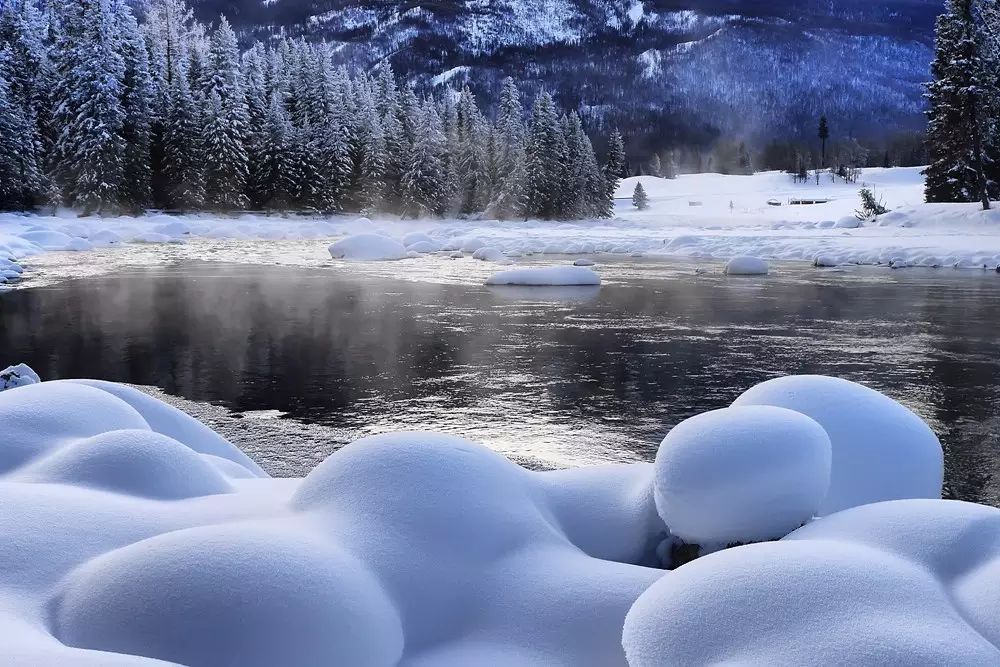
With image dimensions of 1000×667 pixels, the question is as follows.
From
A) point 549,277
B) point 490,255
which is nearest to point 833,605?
point 549,277

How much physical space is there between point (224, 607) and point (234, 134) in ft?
156

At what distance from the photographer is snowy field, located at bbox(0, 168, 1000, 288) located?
26.0 meters

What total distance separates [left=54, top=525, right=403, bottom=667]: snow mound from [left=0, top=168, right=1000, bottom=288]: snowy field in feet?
63.3

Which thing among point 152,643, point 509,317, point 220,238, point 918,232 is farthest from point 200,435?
point 220,238

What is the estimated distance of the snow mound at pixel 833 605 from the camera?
2.15 metres

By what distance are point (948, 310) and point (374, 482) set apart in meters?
13.7

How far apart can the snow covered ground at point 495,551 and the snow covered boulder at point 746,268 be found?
1751 centimetres

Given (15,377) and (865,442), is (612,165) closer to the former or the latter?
(15,377)

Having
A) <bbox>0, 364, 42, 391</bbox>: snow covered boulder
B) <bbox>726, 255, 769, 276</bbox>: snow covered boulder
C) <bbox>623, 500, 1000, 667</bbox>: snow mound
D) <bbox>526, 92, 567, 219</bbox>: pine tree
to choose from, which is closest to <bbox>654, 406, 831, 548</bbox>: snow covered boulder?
<bbox>623, 500, 1000, 667</bbox>: snow mound

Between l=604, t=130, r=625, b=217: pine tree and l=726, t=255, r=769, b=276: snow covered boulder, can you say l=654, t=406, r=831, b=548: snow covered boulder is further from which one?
l=604, t=130, r=625, b=217: pine tree

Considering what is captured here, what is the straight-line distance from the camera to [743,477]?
11.7ft

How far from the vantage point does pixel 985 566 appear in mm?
2598

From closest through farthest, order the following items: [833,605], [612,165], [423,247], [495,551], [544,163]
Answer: [833,605] → [495,551] → [423,247] → [544,163] → [612,165]

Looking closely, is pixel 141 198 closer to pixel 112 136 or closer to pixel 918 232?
pixel 112 136
